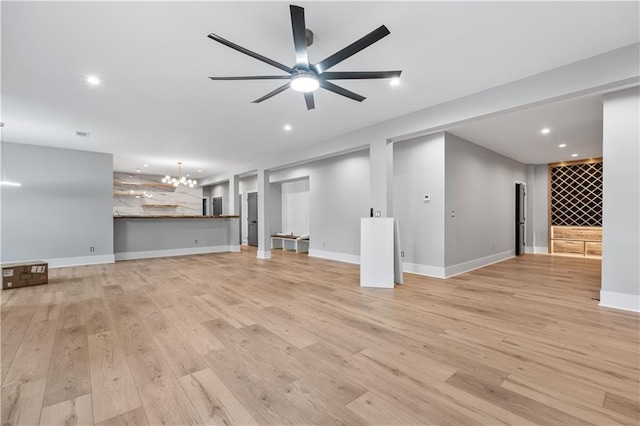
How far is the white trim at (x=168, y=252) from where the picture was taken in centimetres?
747

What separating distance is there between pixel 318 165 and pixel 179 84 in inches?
186

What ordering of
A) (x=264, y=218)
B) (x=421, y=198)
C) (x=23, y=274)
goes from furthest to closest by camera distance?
(x=264, y=218) → (x=421, y=198) → (x=23, y=274)

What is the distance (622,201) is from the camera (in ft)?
10.8

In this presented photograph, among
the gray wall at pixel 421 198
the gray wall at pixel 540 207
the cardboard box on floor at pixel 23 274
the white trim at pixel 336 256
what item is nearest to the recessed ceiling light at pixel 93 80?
the cardboard box on floor at pixel 23 274

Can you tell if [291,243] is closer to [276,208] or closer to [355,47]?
[276,208]

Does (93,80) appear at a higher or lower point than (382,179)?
higher

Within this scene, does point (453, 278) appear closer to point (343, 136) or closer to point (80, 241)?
point (343, 136)

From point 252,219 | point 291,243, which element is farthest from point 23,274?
point 252,219

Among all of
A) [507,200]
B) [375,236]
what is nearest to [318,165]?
[375,236]

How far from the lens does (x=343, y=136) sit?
18.3 feet

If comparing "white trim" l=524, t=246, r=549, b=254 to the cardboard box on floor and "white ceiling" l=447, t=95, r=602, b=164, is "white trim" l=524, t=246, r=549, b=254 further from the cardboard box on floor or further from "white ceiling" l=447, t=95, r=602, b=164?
the cardboard box on floor

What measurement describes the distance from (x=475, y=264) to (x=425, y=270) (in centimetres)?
150

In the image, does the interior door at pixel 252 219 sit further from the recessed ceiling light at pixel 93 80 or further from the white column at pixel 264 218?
the recessed ceiling light at pixel 93 80

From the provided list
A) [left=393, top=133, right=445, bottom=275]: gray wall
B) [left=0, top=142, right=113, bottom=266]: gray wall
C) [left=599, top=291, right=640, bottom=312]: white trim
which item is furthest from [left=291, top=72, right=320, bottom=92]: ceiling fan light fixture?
[left=0, top=142, right=113, bottom=266]: gray wall
